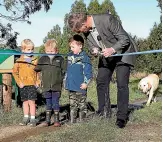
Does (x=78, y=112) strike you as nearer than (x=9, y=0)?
Yes

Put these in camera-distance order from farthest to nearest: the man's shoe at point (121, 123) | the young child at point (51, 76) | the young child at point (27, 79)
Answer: the young child at point (27, 79)
the young child at point (51, 76)
the man's shoe at point (121, 123)

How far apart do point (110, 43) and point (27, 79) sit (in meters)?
1.76

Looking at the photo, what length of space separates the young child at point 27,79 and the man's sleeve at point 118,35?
5.50 ft

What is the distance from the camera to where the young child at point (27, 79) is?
24.9 ft

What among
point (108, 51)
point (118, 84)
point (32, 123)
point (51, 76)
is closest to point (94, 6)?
point (51, 76)

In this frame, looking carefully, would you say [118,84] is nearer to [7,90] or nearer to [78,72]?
[78,72]

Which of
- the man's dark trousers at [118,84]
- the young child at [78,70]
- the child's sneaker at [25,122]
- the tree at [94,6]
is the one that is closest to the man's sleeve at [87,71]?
the young child at [78,70]

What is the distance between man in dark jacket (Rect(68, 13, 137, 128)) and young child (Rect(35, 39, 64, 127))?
0.76m

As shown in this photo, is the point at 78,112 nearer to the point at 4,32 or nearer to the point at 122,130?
the point at 122,130

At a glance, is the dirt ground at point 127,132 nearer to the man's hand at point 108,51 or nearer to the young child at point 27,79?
the young child at point 27,79

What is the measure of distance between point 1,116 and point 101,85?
192cm

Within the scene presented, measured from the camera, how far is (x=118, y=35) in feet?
21.2

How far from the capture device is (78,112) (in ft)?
25.5

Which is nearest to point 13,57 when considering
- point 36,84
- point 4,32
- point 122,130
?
point 36,84
